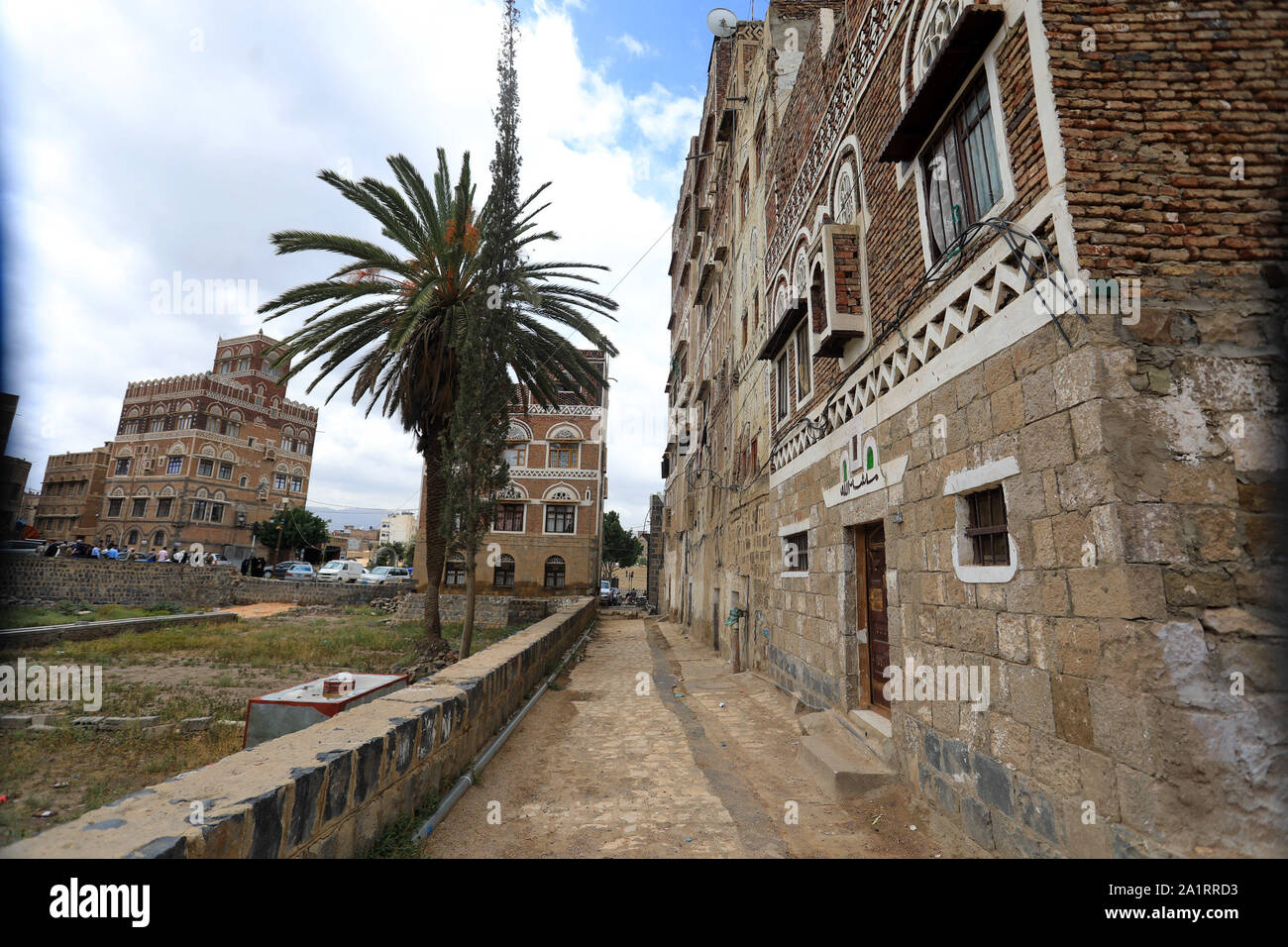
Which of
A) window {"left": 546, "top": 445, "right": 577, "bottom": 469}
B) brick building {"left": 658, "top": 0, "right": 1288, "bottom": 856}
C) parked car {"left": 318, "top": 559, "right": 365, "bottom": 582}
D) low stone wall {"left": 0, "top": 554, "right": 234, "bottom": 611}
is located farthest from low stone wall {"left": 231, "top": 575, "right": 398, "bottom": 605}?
brick building {"left": 658, "top": 0, "right": 1288, "bottom": 856}

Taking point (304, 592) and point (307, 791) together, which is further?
point (304, 592)

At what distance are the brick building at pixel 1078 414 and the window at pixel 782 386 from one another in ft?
12.1

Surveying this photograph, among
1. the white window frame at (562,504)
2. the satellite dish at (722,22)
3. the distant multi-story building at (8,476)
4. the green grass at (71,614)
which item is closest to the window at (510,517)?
the white window frame at (562,504)

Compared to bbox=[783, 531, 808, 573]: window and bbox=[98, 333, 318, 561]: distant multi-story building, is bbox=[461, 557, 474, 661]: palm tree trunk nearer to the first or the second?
bbox=[783, 531, 808, 573]: window

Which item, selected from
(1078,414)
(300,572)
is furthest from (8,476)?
(300,572)

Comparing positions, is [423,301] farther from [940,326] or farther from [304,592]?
[304,592]

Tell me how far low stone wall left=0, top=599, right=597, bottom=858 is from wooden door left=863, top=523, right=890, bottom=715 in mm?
4186

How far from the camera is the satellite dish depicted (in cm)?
1806

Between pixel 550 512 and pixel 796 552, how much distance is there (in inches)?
965

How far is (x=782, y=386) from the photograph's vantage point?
10.3 m

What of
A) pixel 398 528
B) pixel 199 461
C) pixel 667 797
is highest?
pixel 199 461

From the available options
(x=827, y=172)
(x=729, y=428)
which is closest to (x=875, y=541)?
(x=827, y=172)

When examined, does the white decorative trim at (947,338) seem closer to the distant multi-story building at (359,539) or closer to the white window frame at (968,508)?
the white window frame at (968,508)

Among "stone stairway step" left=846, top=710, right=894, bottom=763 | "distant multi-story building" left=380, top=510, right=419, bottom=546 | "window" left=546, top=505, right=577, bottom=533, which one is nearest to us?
"stone stairway step" left=846, top=710, right=894, bottom=763
